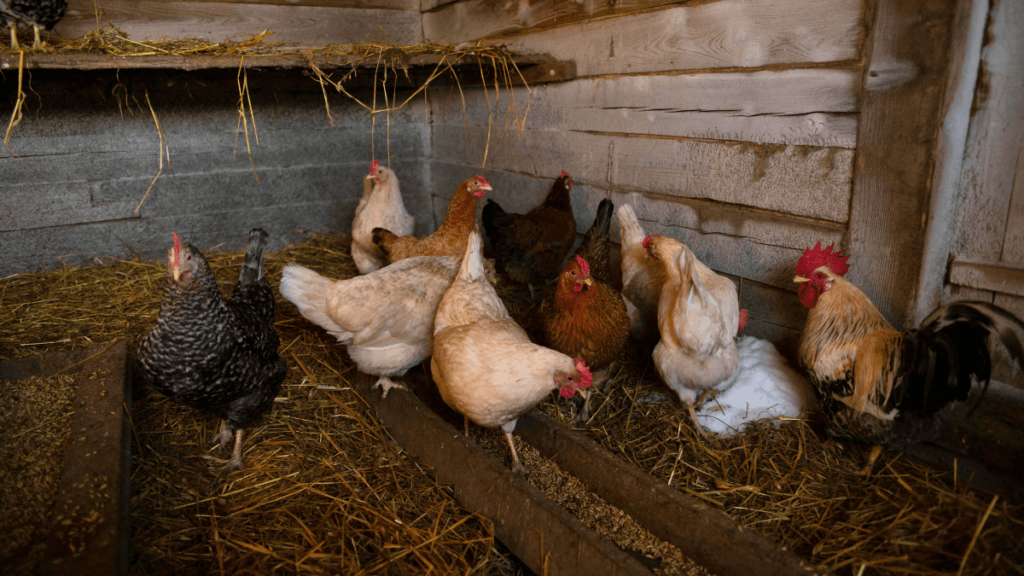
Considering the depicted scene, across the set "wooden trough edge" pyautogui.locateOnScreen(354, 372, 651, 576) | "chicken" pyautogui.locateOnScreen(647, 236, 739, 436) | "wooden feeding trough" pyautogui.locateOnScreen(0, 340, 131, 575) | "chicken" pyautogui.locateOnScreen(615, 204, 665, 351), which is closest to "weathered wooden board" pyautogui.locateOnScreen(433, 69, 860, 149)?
"chicken" pyautogui.locateOnScreen(615, 204, 665, 351)

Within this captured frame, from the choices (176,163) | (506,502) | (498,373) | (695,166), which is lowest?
(506,502)

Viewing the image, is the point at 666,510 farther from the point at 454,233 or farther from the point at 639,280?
the point at 454,233

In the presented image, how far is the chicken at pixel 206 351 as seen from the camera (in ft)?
6.81

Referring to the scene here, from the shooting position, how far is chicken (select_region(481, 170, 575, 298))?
3637mm

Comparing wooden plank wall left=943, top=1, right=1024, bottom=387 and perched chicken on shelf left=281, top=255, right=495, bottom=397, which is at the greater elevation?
wooden plank wall left=943, top=1, right=1024, bottom=387

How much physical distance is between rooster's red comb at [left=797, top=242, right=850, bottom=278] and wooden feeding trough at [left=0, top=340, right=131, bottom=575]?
8.30ft

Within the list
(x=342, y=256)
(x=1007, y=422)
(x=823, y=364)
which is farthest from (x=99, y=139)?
→ (x=1007, y=422)

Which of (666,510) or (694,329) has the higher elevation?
(694,329)

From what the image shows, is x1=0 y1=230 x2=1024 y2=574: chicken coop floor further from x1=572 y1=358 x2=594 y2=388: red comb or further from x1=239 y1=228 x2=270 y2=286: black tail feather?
x1=239 y1=228 x2=270 y2=286: black tail feather

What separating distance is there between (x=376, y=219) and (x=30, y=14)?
2100 millimetres

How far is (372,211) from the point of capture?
4.11 m

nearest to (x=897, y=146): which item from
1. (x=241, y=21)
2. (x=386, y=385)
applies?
(x=386, y=385)

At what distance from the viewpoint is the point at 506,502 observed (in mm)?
2014

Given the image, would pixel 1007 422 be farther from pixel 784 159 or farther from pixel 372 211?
pixel 372 211
